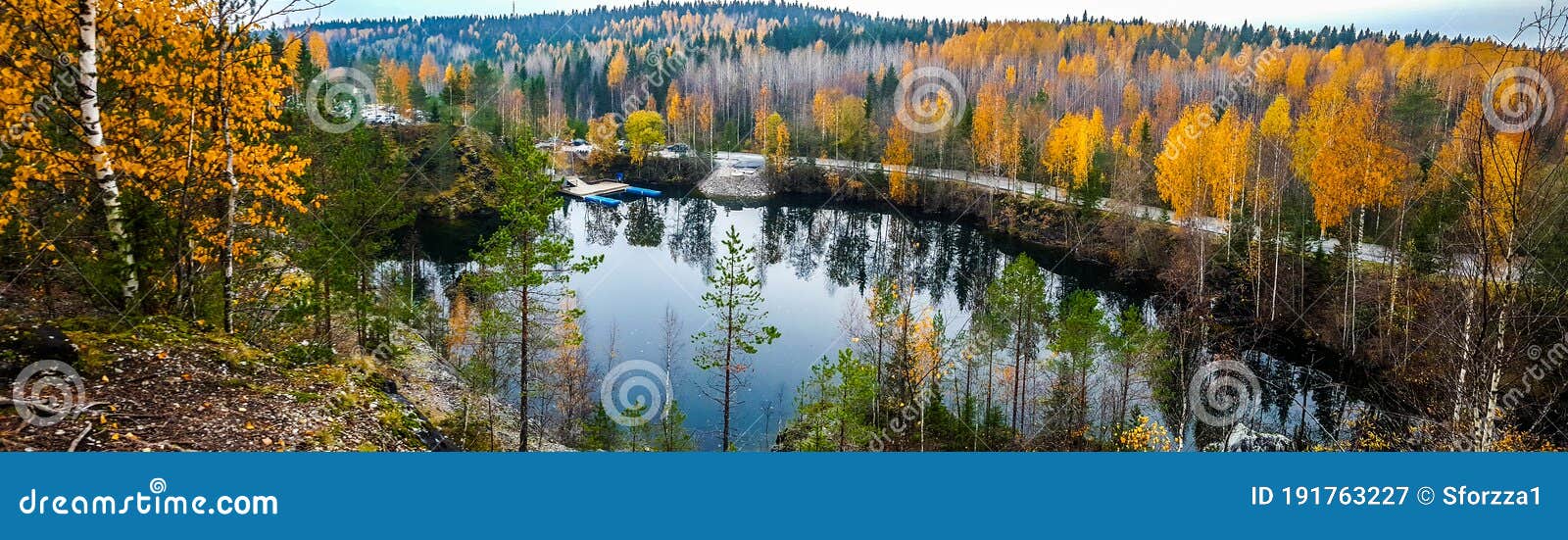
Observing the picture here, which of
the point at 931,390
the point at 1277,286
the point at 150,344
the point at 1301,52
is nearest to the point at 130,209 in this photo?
the point at 150,344

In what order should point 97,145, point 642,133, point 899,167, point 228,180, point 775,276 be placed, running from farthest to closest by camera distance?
point 642,133 → point 899,167 → point 775,276 → point 228,180 → point 97,145

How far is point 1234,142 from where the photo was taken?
94.8ft

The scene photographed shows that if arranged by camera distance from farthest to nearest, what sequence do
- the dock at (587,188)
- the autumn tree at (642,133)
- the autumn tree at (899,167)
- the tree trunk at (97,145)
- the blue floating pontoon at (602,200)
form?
the autumn tree at (642,133) → the dock at (587,188) → the blue floating pontoon at (602,200) → the autumn tree at (899,167) → the tree trunk at (97,145)

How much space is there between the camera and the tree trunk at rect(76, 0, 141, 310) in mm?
7129

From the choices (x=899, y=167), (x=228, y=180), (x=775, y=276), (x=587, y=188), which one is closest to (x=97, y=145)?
(x=228, y=180)

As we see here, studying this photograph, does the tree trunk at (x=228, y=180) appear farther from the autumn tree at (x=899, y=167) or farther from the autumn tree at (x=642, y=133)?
the autumn tree at (x=642, y=133)

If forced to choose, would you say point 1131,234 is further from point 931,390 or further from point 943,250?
point 931,390

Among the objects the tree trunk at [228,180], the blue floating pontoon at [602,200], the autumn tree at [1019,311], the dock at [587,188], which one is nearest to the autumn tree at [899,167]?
the blue floating pontoon at [602,200]

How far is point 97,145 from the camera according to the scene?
7.45m

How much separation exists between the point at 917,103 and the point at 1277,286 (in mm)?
34238

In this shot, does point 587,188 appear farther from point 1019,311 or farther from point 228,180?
point 228,180

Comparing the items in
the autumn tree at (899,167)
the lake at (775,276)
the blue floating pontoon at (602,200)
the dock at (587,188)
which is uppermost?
the autumn tree at (899,167)

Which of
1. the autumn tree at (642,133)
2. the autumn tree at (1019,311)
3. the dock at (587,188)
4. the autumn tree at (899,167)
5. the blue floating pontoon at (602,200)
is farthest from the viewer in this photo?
the autumn tree at (642,133)

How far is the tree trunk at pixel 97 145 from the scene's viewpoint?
7129mm
